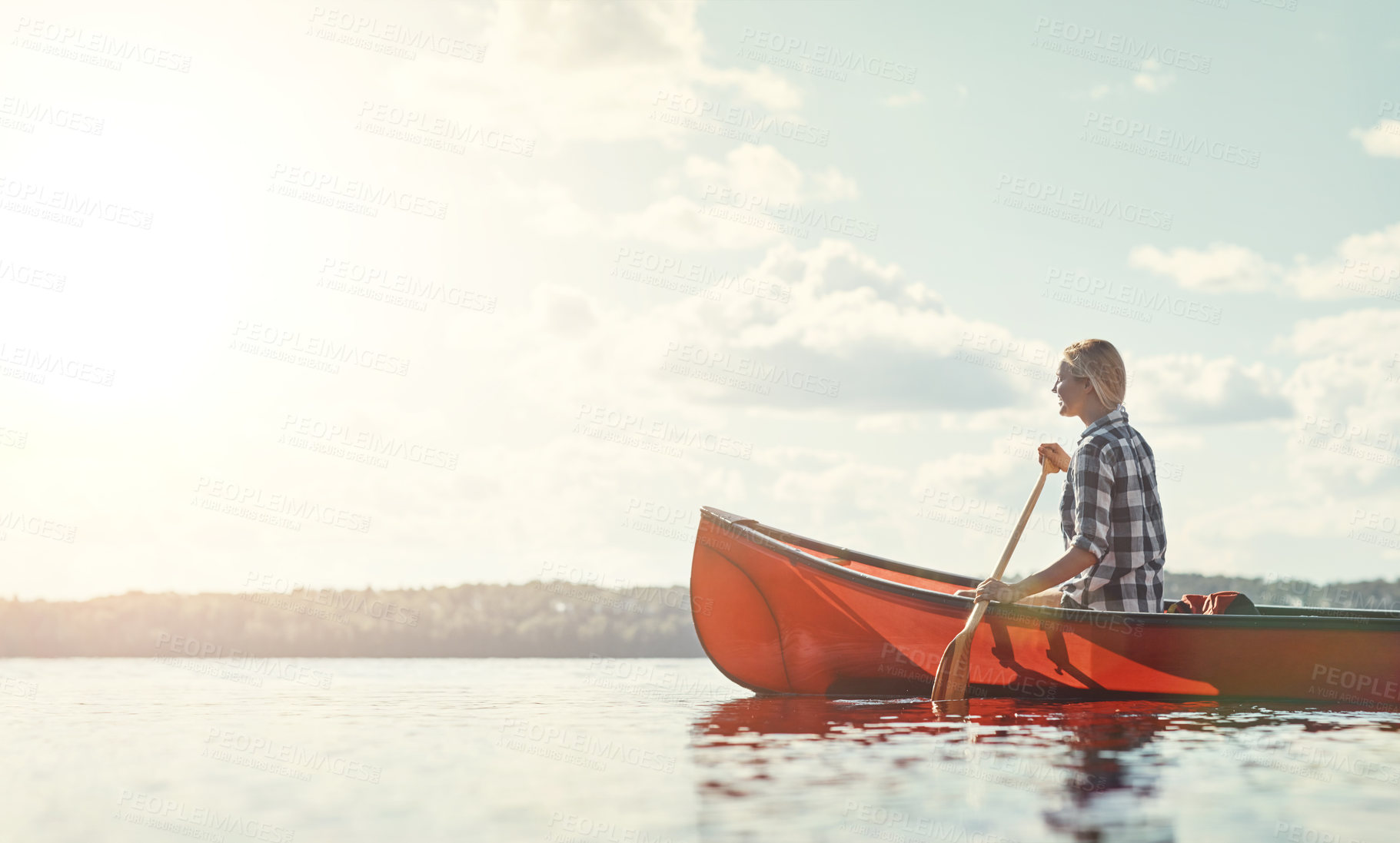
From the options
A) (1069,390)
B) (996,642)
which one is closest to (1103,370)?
(1069,390)

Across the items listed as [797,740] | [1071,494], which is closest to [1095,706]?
[1071,494]

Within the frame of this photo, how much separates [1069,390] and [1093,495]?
0.69 m

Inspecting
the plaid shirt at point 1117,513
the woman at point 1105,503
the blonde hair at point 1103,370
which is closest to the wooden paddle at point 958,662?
the woman at point 1105,503

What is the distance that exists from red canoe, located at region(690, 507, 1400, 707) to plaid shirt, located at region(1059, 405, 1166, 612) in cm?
18

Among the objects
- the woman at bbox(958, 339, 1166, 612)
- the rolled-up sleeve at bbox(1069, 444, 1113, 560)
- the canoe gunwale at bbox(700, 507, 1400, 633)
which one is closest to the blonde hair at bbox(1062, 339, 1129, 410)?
the woman at bbox(958, 339, 1166, 612)

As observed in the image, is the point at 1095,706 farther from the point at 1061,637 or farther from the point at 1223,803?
the point at 1223,803

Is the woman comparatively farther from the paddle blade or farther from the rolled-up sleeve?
→ the paddle blade

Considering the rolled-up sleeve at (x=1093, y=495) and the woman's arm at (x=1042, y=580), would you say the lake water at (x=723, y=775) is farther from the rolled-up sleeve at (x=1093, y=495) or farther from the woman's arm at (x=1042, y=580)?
the rolled-up sleeve at (x=1093, y=495)

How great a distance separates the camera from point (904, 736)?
5516 mm

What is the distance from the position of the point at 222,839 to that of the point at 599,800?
1.42 meters

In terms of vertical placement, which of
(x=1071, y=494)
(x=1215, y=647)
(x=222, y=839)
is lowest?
(x=222, y=839)

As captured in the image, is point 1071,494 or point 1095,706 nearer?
point 1071,494

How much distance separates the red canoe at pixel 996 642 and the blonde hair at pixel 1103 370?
1.32 m

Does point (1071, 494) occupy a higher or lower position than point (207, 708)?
higher
